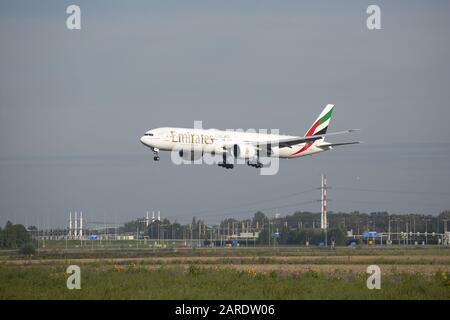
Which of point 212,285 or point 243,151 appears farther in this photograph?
point 243,151

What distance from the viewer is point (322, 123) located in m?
109

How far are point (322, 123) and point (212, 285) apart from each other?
66876 millimetres

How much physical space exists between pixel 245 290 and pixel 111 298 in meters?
7.10

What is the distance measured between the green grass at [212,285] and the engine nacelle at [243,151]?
34.1m

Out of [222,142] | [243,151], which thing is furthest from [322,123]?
[222,142]

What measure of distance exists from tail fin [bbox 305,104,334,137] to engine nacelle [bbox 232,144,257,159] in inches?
860

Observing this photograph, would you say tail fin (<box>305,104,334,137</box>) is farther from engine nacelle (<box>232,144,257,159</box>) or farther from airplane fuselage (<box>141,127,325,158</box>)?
engine nacelle (<box>232,144,257,159</box>)

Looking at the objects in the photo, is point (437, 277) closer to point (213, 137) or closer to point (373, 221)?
point (213, 137)

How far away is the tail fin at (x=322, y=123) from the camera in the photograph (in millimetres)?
107531

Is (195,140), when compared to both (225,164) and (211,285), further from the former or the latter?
(211,285)

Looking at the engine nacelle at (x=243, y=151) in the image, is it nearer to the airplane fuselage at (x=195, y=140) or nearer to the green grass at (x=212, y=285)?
the airplane fuselage at (x=195, y=140)

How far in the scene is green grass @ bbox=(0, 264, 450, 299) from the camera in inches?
1570

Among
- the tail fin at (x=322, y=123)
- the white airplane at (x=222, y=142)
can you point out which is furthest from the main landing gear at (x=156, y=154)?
the tail fin at (x=322, y=123)
